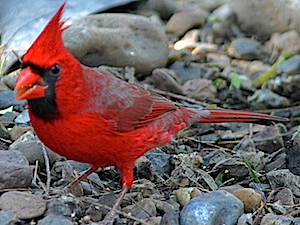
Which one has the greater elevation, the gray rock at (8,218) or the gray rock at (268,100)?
the gray rock at (8,218)

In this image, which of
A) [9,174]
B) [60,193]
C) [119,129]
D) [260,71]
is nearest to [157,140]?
[119,129]

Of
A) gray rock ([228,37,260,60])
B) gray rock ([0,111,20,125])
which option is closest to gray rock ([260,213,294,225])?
gray rock ([0,111,20,125])

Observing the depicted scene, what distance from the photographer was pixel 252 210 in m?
3.26

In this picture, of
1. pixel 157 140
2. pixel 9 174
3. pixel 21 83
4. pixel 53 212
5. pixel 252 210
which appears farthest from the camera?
pixel 157 140

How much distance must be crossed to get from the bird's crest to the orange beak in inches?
2.4

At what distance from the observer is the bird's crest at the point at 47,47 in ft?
8.87

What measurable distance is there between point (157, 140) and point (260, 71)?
10.3 feet

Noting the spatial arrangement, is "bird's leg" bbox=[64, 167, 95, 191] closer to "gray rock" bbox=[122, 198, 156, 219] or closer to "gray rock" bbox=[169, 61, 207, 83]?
"gray rock" bbox=[122, 198, 156, 219]

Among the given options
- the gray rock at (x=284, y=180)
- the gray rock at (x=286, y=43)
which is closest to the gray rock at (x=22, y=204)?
the gray rock at (x=284, y=180)

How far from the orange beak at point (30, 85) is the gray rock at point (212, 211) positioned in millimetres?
1073

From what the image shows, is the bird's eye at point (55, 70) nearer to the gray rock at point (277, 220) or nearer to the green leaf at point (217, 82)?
the gray rock at point (277, 220)

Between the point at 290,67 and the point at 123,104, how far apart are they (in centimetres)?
324

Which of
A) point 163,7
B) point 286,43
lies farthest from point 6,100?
point 286,43

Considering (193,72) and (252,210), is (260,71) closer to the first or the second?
A: (193,72)
